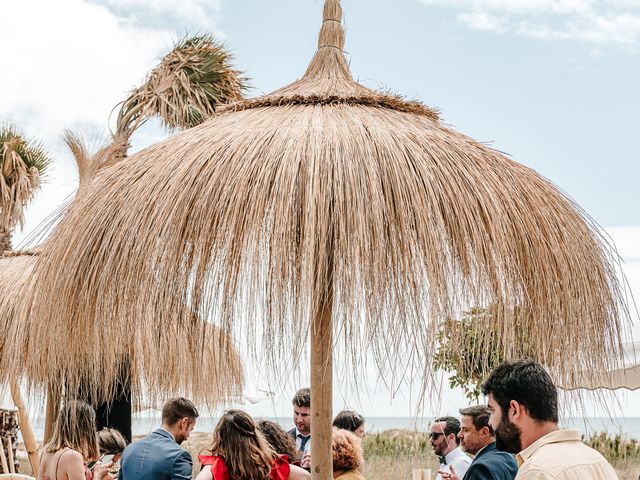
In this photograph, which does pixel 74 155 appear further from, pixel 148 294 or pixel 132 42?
pixel 132 42

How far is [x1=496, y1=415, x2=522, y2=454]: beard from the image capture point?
269 cm

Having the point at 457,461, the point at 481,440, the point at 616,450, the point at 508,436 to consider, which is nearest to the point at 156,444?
the point at 481,440

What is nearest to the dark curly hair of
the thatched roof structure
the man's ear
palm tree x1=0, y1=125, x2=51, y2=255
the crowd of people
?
the crowd of people

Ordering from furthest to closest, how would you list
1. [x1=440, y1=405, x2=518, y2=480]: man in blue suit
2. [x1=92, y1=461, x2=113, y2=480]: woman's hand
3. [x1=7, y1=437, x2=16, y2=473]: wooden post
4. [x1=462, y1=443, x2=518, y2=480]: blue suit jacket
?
[x1=7, y1=437, x2=16, y2=473]: wooden post → [x1=92, y1=461, x2=113, y2=480]: woman's hand → [x1=440, y1=405, x2=518, y2=480]: man in blue suit → [x1=462, y1=443, x2=518, y2=480]: blue suit jacket

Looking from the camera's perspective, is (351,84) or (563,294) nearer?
(563,294)

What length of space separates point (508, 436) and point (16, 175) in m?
10.9

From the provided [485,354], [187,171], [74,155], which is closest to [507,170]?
[485,354]

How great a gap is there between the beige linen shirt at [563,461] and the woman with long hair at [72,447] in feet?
9.65

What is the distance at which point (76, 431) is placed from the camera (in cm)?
473

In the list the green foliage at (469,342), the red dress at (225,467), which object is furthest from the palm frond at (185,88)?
the green foliage at (469,342)

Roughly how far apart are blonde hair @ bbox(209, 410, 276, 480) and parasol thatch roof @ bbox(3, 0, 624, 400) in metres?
0.47

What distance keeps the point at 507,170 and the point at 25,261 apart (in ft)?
18.5

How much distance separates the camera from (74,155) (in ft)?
26.8

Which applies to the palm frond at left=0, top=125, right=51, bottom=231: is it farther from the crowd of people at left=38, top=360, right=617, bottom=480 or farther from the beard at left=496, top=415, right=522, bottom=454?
the beard at left=496, top=415, right=522, bottom=454
